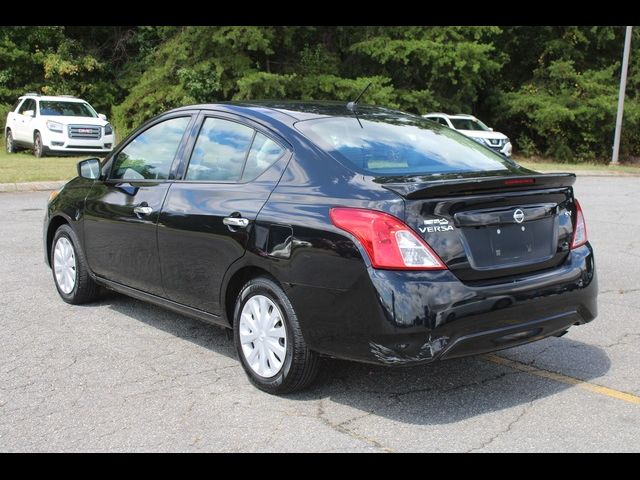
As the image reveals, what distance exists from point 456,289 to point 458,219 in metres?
0.35

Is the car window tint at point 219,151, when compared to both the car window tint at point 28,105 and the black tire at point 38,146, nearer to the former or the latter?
the black tire at point 38,146

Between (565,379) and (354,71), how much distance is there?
27058mm

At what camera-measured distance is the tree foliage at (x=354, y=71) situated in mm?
27531

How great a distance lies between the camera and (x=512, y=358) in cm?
489

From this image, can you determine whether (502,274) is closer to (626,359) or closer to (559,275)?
(559,275)

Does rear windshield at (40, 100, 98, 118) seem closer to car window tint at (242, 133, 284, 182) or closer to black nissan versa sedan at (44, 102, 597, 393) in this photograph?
black nissan versa sedan at (44, 102, 597, 393)

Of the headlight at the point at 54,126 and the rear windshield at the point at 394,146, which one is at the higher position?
the rear windshield at the point at 394,146

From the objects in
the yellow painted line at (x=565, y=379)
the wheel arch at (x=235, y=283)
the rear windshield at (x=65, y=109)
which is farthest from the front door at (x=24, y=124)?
the yellow painted line at (x=565, y=379)

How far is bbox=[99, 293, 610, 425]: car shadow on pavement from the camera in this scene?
159 inches

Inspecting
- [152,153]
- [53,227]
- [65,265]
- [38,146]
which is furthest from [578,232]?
[38,146]

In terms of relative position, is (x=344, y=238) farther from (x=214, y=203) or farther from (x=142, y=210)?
(x=142, y=210)

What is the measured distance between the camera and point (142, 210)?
16.8 feet

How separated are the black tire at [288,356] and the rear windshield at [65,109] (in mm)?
19709
